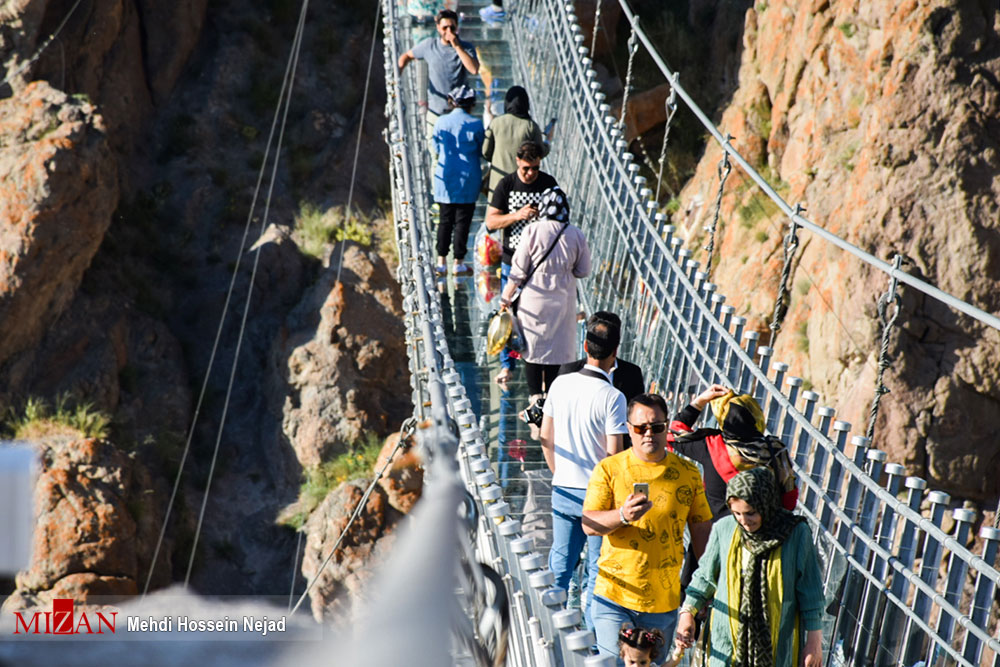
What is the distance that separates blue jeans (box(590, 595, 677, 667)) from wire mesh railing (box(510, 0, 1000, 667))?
0.78 meters

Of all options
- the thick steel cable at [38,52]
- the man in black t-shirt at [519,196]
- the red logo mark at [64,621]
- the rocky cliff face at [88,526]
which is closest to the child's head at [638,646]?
the man in black t-shirt at [519,196]

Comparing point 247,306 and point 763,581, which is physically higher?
point 763,581

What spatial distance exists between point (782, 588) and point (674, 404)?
8.37 ft

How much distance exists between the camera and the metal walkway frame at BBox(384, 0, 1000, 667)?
11.7 ft

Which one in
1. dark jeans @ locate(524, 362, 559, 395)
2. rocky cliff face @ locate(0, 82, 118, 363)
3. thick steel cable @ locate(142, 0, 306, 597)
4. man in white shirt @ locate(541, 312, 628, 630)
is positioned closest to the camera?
man in white shirt @ locate(541, 312, 628, 630)

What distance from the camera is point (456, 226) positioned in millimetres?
7207

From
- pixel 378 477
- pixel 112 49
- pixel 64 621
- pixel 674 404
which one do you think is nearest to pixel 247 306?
pixel 112 49

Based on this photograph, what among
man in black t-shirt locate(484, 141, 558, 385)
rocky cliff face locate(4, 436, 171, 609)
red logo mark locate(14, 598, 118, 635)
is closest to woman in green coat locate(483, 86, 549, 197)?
man in black t-shirt locate(484, 141, 558, 385)

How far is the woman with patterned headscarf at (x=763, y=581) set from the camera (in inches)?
132

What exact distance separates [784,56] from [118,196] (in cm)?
841

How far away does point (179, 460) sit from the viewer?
13.9 meters

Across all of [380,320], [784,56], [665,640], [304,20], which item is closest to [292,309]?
[380,320]

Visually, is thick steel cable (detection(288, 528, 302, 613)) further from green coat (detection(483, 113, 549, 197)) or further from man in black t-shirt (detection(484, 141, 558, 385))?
man in black t-shirt (detection(484, 141, 558, 385))

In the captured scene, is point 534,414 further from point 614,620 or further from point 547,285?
point 614,620
